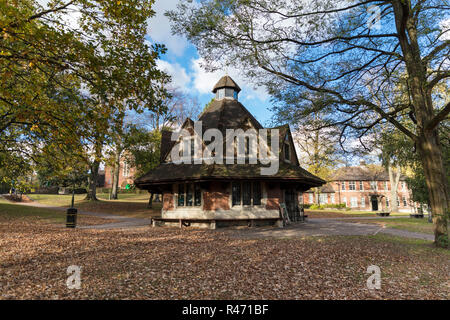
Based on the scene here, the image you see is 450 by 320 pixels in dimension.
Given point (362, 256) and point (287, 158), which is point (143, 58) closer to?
point (362, 256)

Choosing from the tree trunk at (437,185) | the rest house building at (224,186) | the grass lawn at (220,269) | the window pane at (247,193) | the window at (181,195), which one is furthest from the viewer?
the window at (181,195)

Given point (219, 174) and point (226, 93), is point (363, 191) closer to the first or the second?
point (226, 93)

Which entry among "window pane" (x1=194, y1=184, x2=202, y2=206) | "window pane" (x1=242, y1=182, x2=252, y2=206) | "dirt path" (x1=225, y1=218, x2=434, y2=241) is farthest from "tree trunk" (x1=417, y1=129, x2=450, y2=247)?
"window pane" (x1=194, y1=184, x2=202, y2=206)

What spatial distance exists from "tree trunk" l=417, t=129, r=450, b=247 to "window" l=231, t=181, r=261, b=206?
379 inches

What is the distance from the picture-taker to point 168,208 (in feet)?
61.6

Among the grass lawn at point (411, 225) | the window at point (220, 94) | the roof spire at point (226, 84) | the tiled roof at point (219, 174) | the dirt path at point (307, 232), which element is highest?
the roof spire at point (226, 84)

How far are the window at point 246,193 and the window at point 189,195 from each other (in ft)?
8.27

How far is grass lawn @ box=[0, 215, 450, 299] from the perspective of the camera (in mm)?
5359

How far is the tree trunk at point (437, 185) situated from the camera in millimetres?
10242

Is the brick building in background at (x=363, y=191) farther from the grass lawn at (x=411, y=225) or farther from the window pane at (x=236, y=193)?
the window pane at (x=236, y=193)

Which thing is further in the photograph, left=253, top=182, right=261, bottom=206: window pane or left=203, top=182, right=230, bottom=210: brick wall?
left=253, top=182, right=261, bottom=206: window pane

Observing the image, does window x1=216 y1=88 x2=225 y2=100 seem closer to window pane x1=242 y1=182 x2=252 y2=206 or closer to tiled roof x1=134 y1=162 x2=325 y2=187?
tiled roof x1=134 y1=162 x2=325 y2=187

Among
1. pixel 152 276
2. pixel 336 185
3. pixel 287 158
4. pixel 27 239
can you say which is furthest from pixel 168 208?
pixel 336 185

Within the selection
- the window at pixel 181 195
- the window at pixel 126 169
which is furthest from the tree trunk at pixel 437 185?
the window at pixel 126 169
